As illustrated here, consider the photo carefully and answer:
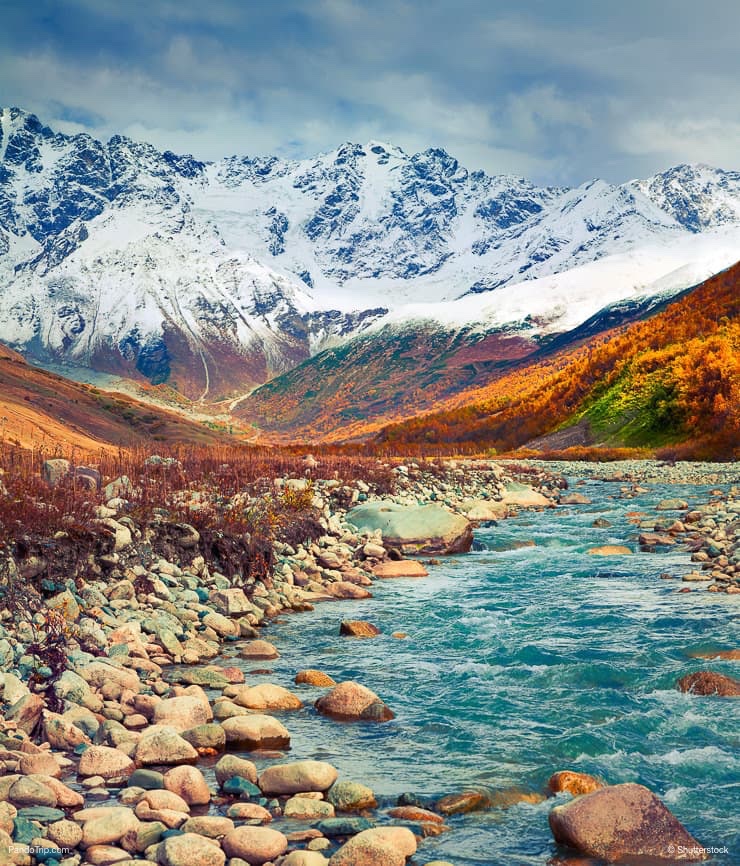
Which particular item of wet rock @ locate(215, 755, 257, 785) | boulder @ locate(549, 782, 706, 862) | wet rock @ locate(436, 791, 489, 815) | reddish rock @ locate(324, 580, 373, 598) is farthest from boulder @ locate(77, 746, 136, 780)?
reddish rock @ locate(324, 580, 373, 598)

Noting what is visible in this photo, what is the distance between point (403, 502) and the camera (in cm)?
2998

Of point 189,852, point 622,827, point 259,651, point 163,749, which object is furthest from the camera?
point 259,651

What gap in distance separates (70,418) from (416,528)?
4623 centimetres

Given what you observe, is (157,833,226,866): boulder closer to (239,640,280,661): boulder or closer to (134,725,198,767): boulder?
(134,725,198,767): boulder

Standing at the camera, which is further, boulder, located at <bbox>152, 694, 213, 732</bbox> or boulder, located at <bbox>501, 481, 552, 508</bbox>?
boulder, located at <bbox>501, 481, 552, 508</bbox>

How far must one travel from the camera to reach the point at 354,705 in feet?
33.5

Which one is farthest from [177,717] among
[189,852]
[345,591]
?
[345,591]

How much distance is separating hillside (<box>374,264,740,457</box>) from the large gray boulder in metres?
41.8

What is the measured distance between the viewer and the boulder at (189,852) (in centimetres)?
626

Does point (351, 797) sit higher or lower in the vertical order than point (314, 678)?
higher

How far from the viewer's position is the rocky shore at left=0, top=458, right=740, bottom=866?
670 cm

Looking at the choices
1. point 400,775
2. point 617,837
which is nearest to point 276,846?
point 400,775

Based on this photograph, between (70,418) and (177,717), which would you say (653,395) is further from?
(177,717)

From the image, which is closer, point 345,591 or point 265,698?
point 265,698
